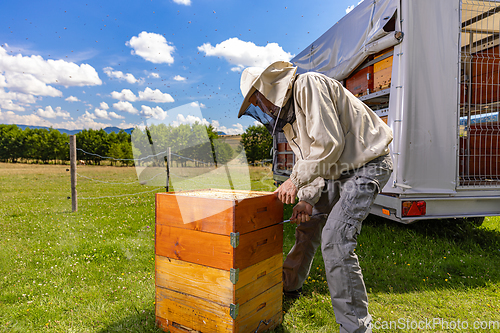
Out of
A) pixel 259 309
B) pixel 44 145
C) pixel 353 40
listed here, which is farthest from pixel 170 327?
pixel 44 145

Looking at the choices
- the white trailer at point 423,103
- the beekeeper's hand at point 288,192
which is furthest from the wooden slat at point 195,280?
the white trailer at point 423,103

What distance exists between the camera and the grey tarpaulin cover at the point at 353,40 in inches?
143

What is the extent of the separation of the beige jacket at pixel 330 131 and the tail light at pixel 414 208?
1.61 metres

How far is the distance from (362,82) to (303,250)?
9.46 ft

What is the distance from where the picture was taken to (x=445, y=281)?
3.53 meters

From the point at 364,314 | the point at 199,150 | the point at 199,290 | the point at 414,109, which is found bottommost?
the point at 364,314

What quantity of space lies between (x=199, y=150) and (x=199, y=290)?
1688 mm

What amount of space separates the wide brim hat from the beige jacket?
0.10 metres

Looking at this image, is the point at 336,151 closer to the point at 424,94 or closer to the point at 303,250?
the point at 303,250

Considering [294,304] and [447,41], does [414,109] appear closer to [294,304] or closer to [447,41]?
[447,41]

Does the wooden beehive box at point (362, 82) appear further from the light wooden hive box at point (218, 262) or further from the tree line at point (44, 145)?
the tree line at point (44, 145)

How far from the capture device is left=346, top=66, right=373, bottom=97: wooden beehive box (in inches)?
164

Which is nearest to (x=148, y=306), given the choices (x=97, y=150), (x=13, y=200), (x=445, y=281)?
(x=445, y=281)

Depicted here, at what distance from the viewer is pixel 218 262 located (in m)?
2.07
